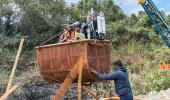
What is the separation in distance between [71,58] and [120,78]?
1146 mm

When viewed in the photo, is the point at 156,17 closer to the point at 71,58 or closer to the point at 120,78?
the point at 120,78

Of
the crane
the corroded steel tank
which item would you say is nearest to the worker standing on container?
the corroded steel tank

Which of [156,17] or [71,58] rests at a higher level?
[156,17]

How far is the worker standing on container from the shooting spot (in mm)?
9312

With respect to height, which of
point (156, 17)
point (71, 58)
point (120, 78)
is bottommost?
point (120, 78)

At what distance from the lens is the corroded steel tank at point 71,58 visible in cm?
920

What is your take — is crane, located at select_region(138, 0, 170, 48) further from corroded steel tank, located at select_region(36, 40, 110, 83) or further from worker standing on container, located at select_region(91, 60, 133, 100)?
worker standing on container, located at select_region(91, 60, 133, 100)

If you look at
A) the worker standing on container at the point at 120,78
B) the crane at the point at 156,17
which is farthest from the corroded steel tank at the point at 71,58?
the crane at the point at 156,17

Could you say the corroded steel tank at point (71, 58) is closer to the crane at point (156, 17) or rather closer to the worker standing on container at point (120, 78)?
the worker standing on container at point (120, 78)

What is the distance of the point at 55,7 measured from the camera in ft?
71.9

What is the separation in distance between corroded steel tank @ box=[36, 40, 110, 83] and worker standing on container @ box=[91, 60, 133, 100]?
26cm

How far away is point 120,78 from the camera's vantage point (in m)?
9.44

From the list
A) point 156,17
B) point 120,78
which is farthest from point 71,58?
point 156,17

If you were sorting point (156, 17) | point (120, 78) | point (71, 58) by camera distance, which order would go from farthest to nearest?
1. point (156, 17)
2. point (120, 78)
3. point (71, 58)
